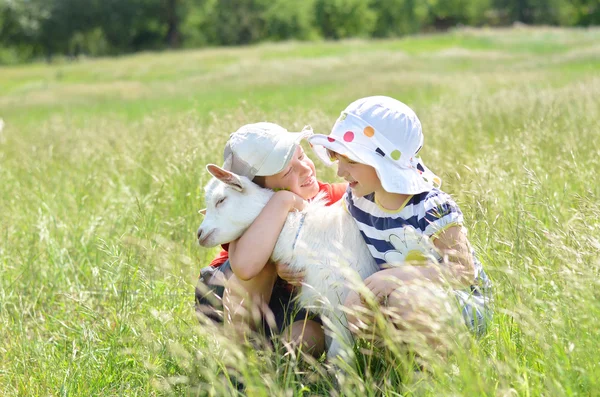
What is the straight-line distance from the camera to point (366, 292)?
77.7 inches

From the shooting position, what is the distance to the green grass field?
216 centimetres

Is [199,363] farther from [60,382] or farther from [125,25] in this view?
[125,25]

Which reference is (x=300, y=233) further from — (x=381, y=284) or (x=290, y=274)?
(x=381, y=284)

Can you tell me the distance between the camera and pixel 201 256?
4.01 m

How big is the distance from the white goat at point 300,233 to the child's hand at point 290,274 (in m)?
0.02

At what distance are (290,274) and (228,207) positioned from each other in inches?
14.8

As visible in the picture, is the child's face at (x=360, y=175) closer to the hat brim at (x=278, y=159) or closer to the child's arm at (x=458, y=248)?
the hat brim at (x=278, y=159)

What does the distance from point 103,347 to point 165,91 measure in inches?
797

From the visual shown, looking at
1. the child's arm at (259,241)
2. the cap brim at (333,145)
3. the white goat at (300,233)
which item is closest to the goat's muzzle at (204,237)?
the white goat at (300,233)

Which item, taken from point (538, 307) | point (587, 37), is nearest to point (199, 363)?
point (538, 307)

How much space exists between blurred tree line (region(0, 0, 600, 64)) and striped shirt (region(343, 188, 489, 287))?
213 feet

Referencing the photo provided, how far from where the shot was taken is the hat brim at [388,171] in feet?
8.83

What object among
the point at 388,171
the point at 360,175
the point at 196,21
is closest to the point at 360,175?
the point at 360,175

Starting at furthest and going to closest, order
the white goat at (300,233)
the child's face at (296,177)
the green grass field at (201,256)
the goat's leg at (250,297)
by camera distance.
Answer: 1. the child's face at (296,177)
2. the goat's leg at (250,297)
3. the white goat at (300,233)
4. the green grass field at (201,256)
